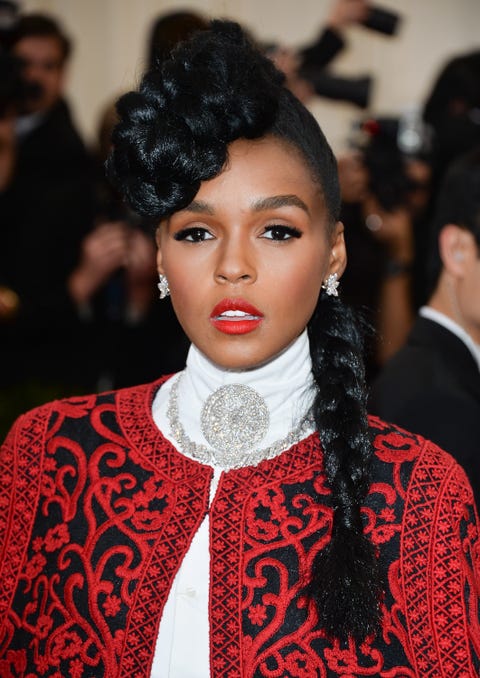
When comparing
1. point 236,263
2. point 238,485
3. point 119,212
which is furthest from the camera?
point 119,212

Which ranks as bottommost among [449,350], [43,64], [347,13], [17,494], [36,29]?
[17,494]

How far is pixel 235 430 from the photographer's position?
5.46 ft

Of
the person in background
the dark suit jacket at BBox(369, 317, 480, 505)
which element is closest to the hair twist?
the dark suit jacket at BBox(369, 317, 480, 505)

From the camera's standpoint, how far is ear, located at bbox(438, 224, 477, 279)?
2506 millimetres

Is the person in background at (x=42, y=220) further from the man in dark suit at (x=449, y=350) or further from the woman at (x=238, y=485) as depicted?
the woman at (x=238, y=485)

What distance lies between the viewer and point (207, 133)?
5.04 feet

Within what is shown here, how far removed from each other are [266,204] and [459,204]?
1.18m

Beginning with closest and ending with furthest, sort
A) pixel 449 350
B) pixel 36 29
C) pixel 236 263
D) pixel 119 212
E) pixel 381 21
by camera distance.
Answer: pixel 236 263
pixel 449 350
pixel 119 212
pixel 381 21
pixel 36 29

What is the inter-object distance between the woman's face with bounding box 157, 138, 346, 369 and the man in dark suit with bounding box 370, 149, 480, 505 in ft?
2.31

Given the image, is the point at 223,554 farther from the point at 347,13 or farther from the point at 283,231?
the point at 347,13

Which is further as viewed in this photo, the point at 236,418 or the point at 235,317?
the point at 236,418

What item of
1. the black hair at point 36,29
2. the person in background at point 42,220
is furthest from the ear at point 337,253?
the black hair at point 36,29

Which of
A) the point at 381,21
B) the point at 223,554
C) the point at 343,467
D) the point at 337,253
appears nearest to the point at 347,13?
the point at 381,21

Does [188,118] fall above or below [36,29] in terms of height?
below
